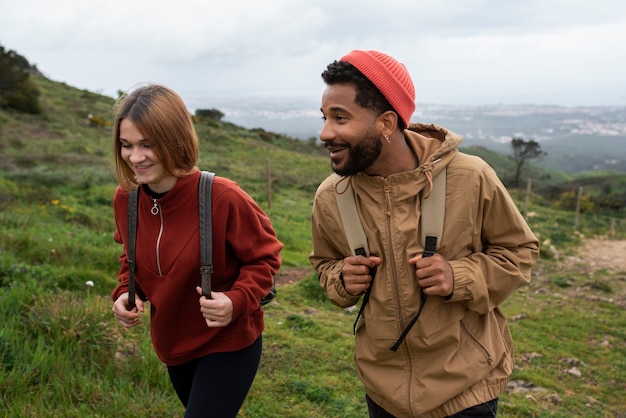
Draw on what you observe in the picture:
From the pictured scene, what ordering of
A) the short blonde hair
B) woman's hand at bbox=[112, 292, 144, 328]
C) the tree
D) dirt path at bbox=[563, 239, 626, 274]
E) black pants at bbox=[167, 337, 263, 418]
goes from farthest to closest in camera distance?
1. the tree
2. dirt path at bbox=[563, 239, 626, 274]
3. woman's hand at bbox=[112, 292, 144, 328]
4. black pants at bbox=[167, 337, 263, 418]
5. the short blonde hair

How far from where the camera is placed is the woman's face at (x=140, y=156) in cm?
207

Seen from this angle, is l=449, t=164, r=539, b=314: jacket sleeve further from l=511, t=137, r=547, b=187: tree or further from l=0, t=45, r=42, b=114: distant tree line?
l=511, t=137, r=547, b=187: tree

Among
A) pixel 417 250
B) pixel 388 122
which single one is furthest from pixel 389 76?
pixel 417 250

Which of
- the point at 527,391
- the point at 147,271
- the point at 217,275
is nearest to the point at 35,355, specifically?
the point at 147,271

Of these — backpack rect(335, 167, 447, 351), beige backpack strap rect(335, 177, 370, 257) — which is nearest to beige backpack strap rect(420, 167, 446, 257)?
backpack rect(335, 167, 447, 351)

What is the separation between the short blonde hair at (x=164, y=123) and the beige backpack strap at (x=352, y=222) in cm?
66

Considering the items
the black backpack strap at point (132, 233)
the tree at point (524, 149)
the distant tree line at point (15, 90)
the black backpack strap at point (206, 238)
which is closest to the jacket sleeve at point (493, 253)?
the black backpack strap at point (206, 238)

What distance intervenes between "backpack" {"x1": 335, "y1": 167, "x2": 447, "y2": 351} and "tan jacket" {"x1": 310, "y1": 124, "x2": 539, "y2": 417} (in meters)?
0.03

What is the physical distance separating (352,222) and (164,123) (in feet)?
2.81

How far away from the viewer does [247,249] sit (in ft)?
7.25

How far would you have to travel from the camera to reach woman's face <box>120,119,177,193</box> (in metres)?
2.07

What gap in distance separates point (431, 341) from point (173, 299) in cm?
108

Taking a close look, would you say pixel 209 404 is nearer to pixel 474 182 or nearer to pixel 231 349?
pixel 231 349

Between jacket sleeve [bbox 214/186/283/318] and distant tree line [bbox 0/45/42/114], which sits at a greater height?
distant tree line [bbox 0/45/42/114]
